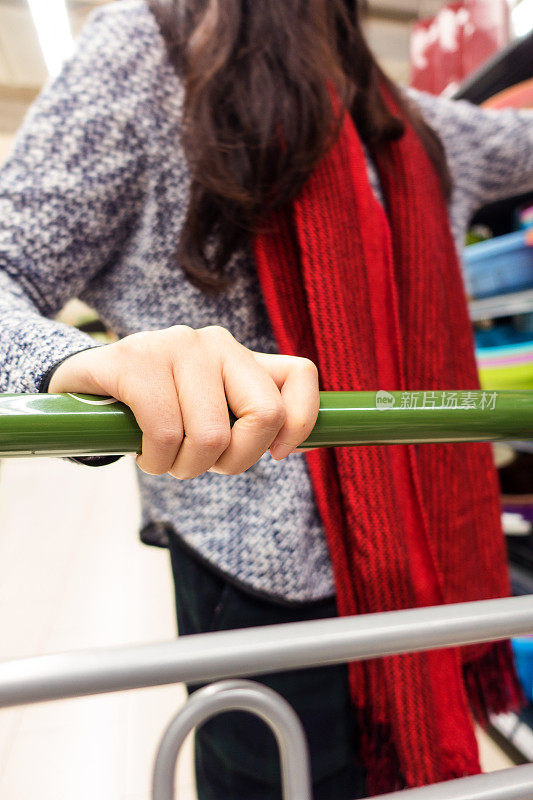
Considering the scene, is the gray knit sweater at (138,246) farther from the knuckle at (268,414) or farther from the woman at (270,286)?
the knuckle at (268,414)

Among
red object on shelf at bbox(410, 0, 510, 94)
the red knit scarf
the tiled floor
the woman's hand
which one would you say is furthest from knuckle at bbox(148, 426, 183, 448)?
red object on shelf at bbox(410, 0, 510, 94)

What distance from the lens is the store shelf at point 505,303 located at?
1.29m

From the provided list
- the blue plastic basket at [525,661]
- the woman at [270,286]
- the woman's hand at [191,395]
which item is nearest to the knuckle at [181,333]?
the woman's hand at [191,395]

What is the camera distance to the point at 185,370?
0.27 meters

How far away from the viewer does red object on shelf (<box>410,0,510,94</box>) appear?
145 cm

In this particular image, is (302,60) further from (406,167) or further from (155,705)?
(155,705)

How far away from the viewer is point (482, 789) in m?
0.34

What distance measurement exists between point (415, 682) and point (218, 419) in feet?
1.49

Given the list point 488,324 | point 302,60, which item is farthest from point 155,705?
point 488,324

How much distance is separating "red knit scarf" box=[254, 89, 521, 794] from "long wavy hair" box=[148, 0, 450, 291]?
0.03 metres

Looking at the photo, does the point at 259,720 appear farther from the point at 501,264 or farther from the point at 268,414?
the point at 501,264

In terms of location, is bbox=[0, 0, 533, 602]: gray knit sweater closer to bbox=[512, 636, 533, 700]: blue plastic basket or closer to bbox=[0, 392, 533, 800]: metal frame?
bbox=[0, 392, 533, 800]: metal frame

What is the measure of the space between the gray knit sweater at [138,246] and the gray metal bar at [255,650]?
7.0 inches

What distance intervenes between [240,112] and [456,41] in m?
1.46
